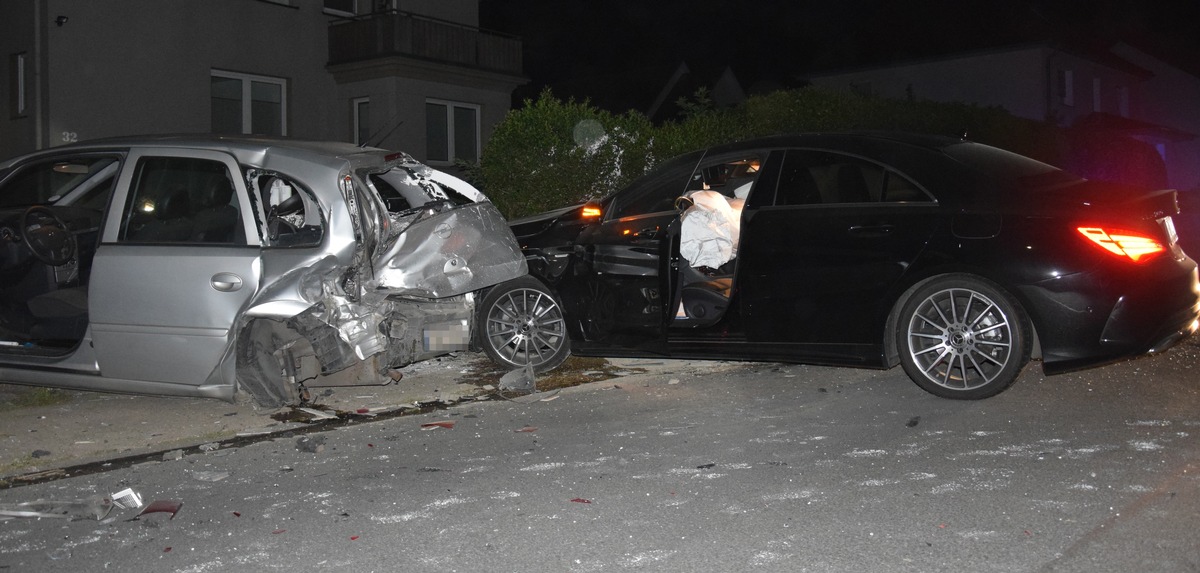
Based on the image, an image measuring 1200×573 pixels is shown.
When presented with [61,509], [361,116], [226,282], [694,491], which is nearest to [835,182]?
[694,491]

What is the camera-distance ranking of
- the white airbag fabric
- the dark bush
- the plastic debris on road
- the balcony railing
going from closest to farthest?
the plastic debris on road < the white airbag fabric < the dark bush < the balcony railing


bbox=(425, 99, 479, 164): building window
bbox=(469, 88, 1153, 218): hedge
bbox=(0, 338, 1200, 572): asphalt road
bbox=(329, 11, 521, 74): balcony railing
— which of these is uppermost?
bbox=(329, 11, 521, 74): balcony railing

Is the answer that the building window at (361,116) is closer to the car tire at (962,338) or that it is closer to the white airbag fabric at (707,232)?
the white airbag fabric at (707,232)

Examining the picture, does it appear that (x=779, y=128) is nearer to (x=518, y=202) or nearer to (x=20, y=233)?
(x=518, y=202)

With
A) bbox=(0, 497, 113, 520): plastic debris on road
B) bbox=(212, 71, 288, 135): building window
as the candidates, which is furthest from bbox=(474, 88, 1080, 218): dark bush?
bbox=(212, 71, 288, 135): building window

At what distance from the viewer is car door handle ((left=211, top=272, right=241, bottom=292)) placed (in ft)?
20.1

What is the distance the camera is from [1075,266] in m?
6.10

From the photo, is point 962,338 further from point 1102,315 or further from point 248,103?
point 248,103

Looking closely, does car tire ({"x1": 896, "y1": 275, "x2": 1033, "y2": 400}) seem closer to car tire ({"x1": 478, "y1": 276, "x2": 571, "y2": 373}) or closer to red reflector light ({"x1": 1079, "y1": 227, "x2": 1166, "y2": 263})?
red reflector light ({"x1": 1079, "y1": 227, "x2": 1166, "y2": 263})

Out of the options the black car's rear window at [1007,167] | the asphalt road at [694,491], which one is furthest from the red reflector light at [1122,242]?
the asphalt road at [694,491]

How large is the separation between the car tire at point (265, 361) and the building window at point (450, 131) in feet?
52.4

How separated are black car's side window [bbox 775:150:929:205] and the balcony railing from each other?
1505 centimetres

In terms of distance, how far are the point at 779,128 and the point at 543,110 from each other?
3.14 meters

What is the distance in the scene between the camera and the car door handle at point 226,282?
6.12 m
